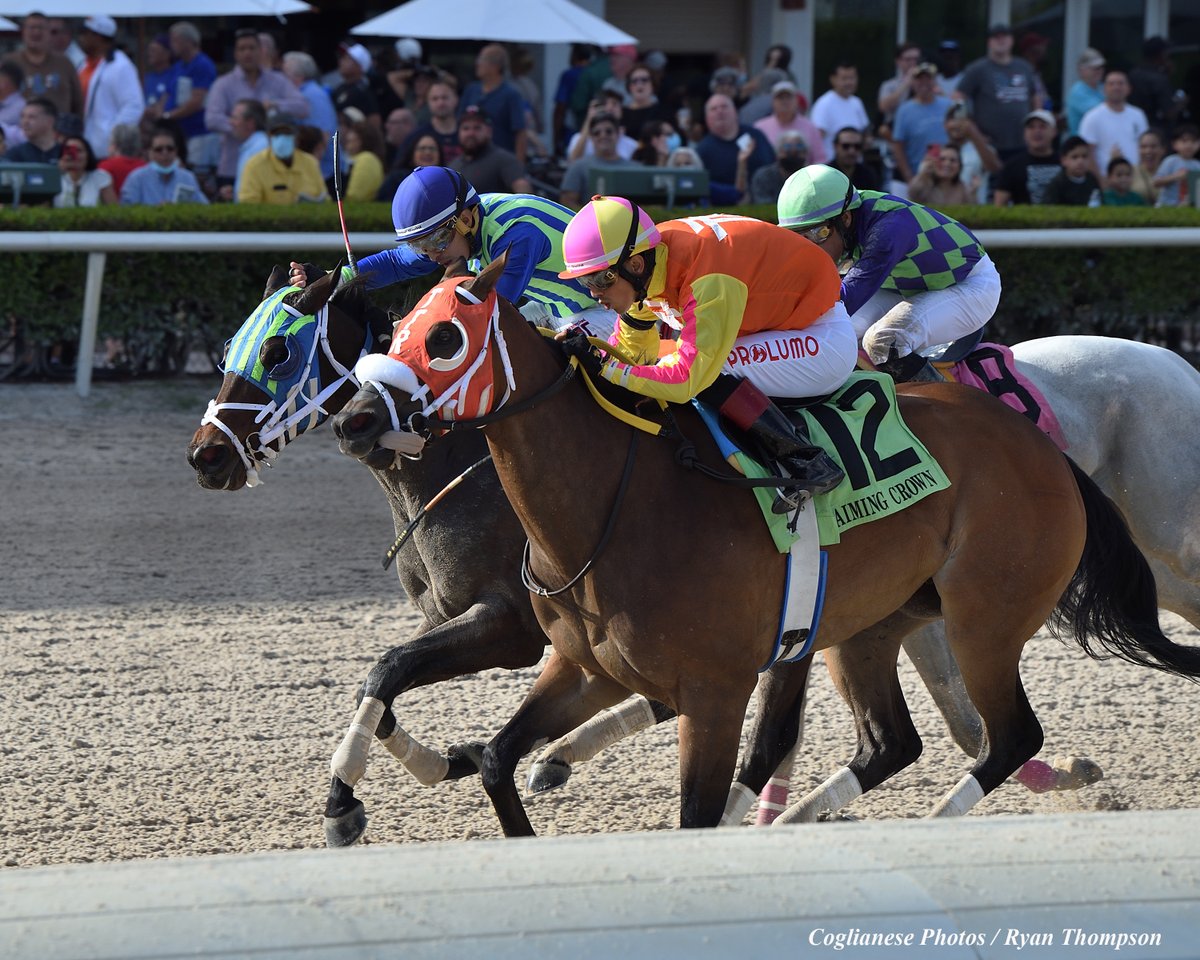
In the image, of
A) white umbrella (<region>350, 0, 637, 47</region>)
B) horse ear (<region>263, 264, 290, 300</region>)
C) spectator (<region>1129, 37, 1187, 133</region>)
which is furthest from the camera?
spectator (<region>1129, 37, 1187, 133</region>)

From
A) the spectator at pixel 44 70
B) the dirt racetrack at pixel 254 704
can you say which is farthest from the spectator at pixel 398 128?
the dirt racetrack at pixel 254 704

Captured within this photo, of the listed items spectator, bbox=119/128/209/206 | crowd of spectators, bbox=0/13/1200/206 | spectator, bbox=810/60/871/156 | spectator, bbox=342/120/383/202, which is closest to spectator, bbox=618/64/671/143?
crowd of spectators, bbox=0/13/1200/206

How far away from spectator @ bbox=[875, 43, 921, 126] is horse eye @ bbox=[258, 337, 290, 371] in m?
8.97

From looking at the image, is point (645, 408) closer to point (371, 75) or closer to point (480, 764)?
point (480, 764)

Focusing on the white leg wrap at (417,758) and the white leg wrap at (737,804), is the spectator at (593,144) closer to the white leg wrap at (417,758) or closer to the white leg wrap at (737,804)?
the white leg wrap at (417,758)

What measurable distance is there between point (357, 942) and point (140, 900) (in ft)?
0.99

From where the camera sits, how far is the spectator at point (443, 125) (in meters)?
10.2

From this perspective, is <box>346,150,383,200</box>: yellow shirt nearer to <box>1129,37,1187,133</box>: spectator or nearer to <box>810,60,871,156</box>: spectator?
<box>810,60,871,156</box>: spectator

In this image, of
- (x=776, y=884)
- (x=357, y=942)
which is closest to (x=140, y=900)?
(x=357, y=942)

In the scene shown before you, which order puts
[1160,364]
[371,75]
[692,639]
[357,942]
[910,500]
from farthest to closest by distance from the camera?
[371,75], [1160,364], [910,500], [692,639], [357,942]

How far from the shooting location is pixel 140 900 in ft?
7.12

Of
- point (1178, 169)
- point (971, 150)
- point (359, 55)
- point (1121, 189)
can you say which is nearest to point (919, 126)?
point (971, 150)

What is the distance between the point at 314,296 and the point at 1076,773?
7.83 ft

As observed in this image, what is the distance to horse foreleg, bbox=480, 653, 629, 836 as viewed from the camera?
3924mm
